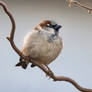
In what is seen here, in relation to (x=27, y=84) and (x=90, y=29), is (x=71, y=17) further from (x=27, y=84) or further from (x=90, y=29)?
(x=27, y=84)

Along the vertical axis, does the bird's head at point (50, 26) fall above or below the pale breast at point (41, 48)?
above

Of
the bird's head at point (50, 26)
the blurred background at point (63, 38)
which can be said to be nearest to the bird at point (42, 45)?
the bird's head at point (50, 26)

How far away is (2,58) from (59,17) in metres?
0.33

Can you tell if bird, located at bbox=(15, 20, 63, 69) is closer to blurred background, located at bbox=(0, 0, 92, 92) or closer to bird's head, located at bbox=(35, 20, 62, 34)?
bird's head, located at bbox=(35, 20, 62, 34)

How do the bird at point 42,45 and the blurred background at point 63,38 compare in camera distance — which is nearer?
the bird at point 42,45

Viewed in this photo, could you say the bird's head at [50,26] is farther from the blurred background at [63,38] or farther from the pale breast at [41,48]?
the blurred background at [63,38]

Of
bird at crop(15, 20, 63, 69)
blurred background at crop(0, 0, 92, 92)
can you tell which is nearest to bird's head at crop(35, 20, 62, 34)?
bird at crop(15, 20, 63, 69)

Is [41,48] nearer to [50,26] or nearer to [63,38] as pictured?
[50,26]

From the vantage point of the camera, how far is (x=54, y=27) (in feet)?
2.35

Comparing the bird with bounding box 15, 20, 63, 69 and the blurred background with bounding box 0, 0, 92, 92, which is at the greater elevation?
the bird with bounding box 15, 20, 63, 69

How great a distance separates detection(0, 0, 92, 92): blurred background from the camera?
1.61m

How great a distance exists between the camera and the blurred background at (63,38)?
1.61 metres

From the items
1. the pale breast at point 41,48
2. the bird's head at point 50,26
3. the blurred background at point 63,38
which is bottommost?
the blurred background at point 63,38

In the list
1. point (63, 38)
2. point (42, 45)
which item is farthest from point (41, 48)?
point (63, 38)
